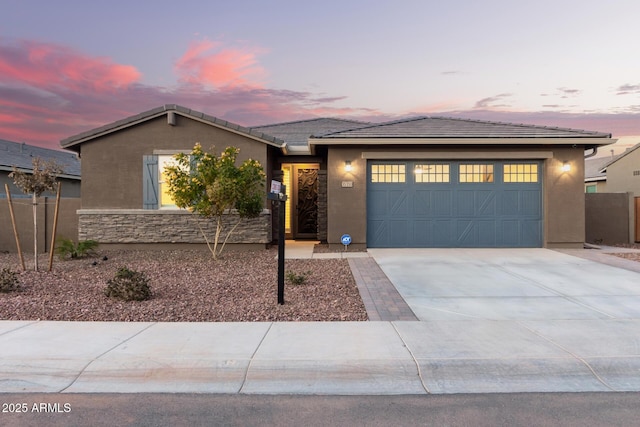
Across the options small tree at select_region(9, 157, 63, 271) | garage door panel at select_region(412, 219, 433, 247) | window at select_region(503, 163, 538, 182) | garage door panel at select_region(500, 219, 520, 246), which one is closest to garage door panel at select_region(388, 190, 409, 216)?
garage door panel at select_region(412, 219, 433, 247)

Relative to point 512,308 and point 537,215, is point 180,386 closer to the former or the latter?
point 512,308

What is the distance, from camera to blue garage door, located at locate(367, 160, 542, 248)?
1350cm

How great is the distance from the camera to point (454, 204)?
13.5 m

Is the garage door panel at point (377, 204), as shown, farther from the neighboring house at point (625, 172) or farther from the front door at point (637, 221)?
the neighboring house at point (625, 172)

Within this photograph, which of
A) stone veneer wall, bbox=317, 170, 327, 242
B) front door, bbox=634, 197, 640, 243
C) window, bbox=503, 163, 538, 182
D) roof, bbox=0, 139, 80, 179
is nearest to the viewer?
window, bbox=503, 163, 538, 182

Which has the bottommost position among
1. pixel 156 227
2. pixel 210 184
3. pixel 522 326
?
pixel 522 326

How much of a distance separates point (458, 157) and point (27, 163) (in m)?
20.7

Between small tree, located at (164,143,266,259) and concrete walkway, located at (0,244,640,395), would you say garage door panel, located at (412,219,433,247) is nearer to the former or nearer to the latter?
small tree, located at (164,143,266,259)

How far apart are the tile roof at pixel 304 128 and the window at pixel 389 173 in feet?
16.8

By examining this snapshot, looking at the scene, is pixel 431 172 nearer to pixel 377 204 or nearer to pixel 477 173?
pixel 477 173

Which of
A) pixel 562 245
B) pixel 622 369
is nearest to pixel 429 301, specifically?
pixel 622 369

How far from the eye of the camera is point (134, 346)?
15.7 feet

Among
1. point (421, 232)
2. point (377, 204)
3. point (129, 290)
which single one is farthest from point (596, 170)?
point (129, 290)

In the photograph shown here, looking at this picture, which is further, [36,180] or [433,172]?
[433,172]
